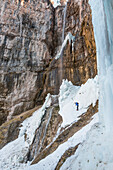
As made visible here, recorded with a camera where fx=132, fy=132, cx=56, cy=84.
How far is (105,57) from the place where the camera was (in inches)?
161

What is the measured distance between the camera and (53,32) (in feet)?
82.6

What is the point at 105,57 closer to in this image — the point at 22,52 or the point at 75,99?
the point at 75,99

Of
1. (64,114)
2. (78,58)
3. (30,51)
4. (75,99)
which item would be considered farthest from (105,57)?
(30,51)

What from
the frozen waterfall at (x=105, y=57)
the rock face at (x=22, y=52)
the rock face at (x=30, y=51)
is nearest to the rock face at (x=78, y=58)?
the rock face at (x=30, y=51)

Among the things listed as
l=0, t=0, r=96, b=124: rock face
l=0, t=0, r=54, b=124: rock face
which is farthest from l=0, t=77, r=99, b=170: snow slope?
l=0, t=0, r=54, b=124: rock face

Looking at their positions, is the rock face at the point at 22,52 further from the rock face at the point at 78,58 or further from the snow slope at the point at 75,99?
the snow slope at the point at 75,99

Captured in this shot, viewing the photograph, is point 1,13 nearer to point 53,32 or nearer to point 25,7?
point 25,7

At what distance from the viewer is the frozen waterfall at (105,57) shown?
12.4 feet

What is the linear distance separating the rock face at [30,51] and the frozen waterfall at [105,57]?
41.6 feet

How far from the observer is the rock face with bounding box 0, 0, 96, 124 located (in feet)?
63.9

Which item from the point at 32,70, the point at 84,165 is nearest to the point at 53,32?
the point at 32,70

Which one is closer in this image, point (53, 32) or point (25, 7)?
point (25, 7)

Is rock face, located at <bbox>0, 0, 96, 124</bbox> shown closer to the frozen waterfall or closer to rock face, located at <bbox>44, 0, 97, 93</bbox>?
rock face, located at <bbox>44, 0, 97, 93</bbox>

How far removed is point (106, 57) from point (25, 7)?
24.5 metres
